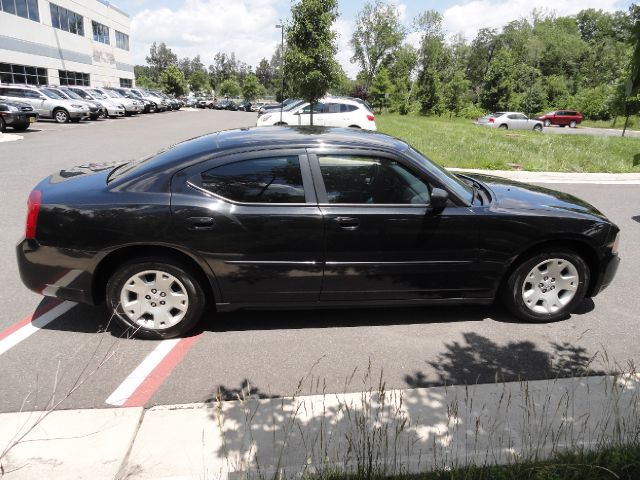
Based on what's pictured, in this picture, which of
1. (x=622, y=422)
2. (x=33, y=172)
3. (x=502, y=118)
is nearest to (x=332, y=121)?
(x=33, y=172)

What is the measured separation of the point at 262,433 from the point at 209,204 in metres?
1.75

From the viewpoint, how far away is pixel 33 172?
10.6m

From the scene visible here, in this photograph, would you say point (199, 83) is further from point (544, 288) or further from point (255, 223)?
point (544, 288)

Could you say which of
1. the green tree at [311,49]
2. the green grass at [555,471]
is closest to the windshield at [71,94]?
the green tree at [311,49]

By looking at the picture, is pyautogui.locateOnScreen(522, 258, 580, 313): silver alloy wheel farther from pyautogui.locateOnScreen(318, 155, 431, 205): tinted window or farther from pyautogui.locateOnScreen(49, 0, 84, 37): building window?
pyautogui.locateOnScreen(49, 0, 84, 37): building window

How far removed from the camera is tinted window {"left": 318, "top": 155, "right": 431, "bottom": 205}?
385cm

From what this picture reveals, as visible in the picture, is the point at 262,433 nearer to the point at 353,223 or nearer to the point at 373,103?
the point at 353,223

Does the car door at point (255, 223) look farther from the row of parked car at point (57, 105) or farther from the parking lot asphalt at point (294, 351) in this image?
the row of parked car at point (57, 105)

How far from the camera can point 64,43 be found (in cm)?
4247

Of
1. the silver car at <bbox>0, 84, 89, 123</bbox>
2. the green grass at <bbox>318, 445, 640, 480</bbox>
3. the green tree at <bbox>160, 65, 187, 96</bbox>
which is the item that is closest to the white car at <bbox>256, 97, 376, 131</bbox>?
the silver car at <bbox>0, 84, 89, 123</bbox>

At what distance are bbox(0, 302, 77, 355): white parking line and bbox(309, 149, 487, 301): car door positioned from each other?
242cm

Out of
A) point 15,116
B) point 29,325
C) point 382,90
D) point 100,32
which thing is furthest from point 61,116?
point 382,90

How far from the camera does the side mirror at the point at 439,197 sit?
12.3ft

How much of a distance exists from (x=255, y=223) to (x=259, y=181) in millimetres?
356
